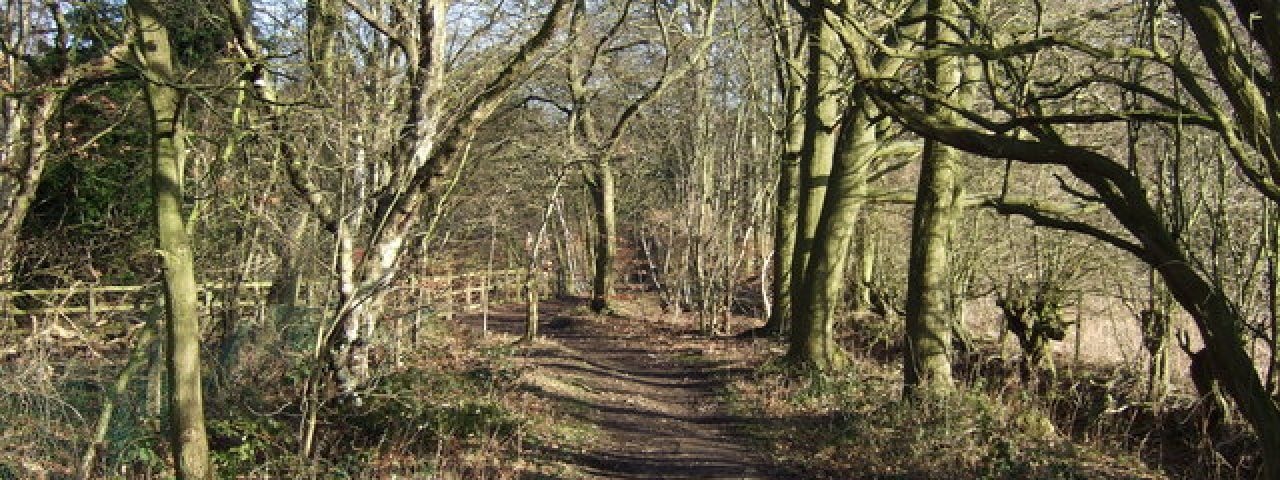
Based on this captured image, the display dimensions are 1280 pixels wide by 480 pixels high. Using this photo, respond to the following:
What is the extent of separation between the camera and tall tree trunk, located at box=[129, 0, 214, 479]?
545 centimetres

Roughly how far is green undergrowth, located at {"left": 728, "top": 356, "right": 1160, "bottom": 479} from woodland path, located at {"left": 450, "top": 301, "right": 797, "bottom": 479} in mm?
483

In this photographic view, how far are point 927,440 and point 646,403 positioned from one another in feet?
14.2

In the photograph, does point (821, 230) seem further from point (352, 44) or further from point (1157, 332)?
point (352, 44)

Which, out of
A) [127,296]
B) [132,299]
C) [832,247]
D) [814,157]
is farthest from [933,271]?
[127,296]

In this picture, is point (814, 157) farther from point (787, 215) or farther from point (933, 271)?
point (933, 271)

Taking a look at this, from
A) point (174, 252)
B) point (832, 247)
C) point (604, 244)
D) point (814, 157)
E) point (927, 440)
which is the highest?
point (814, 157)

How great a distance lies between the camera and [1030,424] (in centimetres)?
912

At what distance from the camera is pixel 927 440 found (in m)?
8.19

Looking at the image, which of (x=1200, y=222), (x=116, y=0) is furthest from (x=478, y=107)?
(x=1200, y=222)

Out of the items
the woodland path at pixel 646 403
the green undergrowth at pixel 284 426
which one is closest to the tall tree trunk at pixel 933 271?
the woodland path at pixel 646 403

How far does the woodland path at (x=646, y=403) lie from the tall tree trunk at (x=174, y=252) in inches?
136

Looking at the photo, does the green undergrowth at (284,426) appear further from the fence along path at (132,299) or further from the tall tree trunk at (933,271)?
the tall tree trunk at (933,271)

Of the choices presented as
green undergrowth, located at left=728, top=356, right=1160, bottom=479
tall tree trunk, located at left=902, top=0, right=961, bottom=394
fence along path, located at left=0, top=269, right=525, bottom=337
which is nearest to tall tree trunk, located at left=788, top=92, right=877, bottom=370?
green undergrowth, located at left=728, top=356, right=1160, bottom=479

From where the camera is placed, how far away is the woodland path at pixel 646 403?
27.8ft
